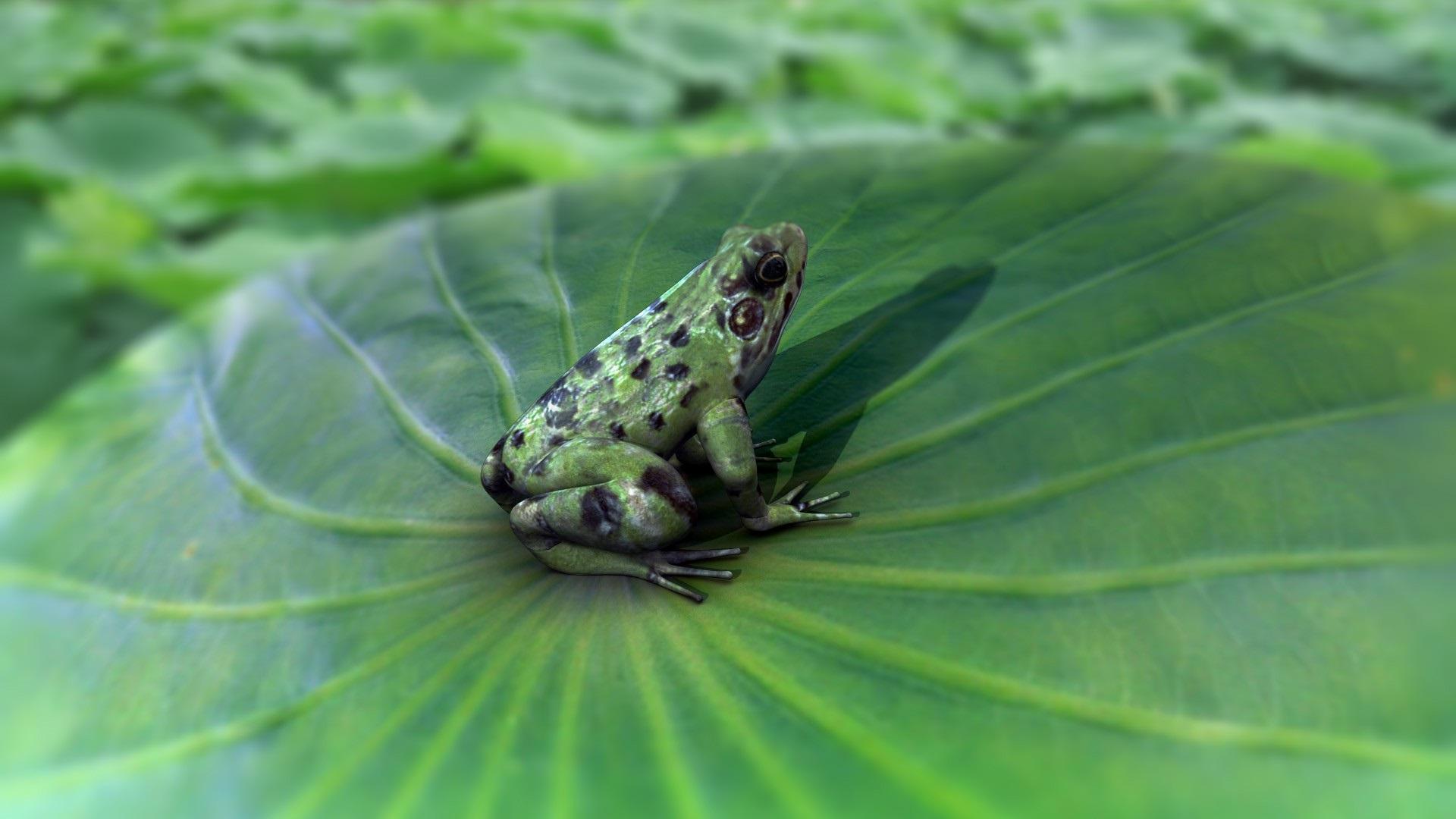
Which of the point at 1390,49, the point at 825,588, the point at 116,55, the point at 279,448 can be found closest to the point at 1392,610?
the point at 825,588

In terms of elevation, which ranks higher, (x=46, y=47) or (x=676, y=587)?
(x=46, y=47)

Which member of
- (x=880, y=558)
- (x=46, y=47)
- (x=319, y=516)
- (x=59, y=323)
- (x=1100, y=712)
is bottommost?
(x=1100, y=712)

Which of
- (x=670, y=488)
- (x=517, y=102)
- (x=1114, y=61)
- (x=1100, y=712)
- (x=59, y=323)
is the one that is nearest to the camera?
(x=1100, y=712)

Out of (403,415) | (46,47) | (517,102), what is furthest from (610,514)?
(46,47)

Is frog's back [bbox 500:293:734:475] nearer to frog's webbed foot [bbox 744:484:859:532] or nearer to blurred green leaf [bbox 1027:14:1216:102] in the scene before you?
frog's webbed foot [bbox 744:484:859:532]

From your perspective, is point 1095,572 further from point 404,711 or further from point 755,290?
point 404,711

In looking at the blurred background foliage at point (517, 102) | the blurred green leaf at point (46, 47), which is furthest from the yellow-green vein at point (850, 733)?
the blurred green leaf at point (46, 47)
